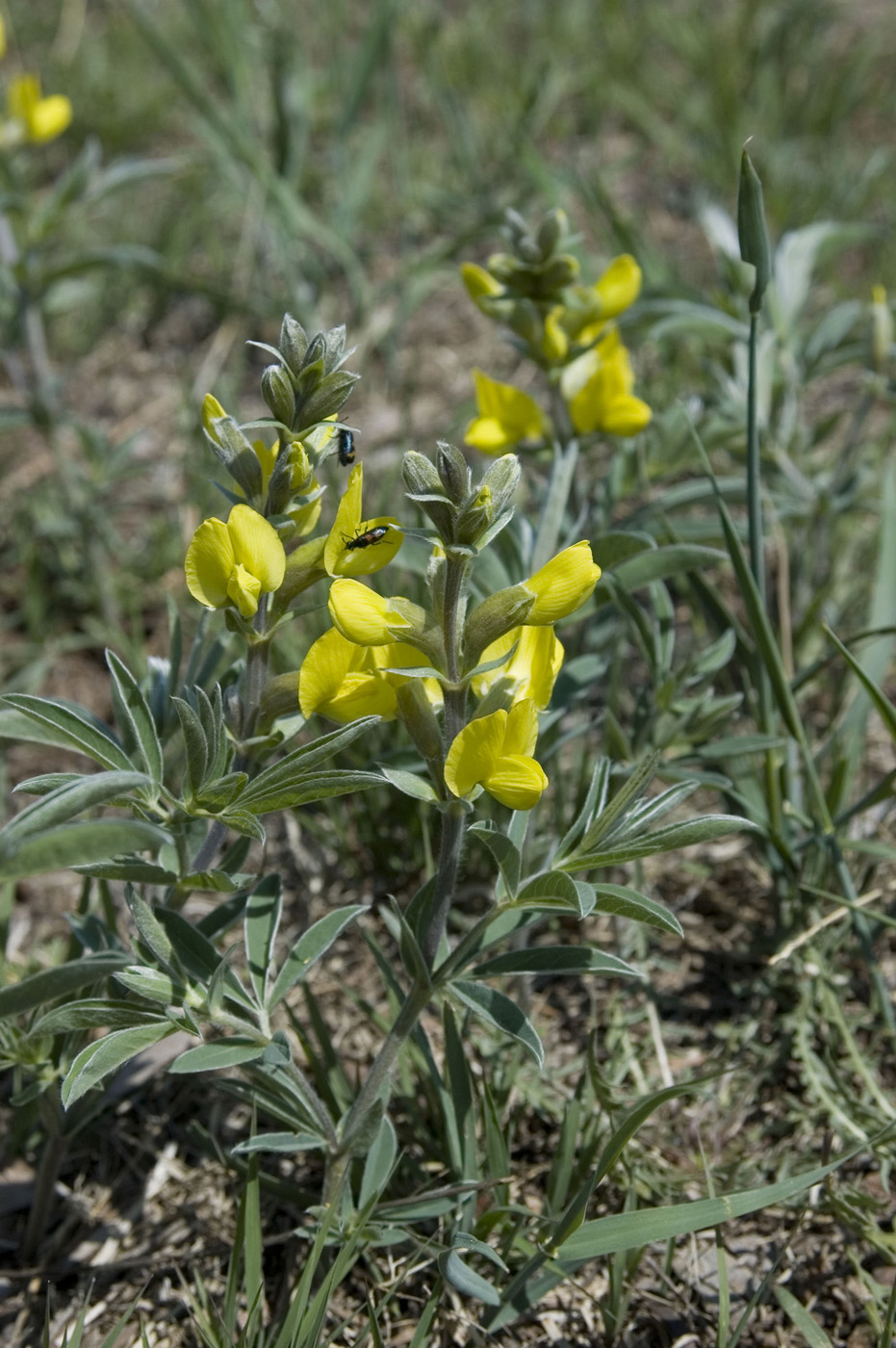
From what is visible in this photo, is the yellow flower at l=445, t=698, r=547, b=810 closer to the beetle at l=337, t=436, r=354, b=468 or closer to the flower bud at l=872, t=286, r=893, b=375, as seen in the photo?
the beetle at l=337, t=436, r=354, b=468

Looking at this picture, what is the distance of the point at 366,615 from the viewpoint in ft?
4.23

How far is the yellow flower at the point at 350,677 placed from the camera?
1383mm

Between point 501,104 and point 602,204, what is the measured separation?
162cm

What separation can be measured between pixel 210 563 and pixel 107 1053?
58 cm

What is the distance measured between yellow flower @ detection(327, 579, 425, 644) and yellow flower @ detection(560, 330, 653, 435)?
946mm

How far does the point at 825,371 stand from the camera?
277cm

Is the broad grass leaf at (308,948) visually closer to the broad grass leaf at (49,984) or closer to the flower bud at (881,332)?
the broad grass leaf at (49,984)

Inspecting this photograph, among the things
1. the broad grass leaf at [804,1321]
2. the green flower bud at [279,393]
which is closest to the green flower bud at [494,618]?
the green flower bud at [279,393]

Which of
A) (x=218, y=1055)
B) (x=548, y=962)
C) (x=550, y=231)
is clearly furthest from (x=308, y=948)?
(x=550, y=231)

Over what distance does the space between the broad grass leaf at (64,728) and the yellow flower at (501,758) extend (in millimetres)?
403

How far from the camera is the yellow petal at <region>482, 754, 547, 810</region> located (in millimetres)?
Result: 1289

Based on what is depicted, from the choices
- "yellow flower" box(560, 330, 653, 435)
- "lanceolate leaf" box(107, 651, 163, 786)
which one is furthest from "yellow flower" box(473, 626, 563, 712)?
"yellow flower" box(560, 330, 653, 435)

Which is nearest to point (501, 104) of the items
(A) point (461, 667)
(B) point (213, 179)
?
(B) point (213, 179)

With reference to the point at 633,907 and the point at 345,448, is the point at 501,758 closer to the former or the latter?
the point at 633,907
